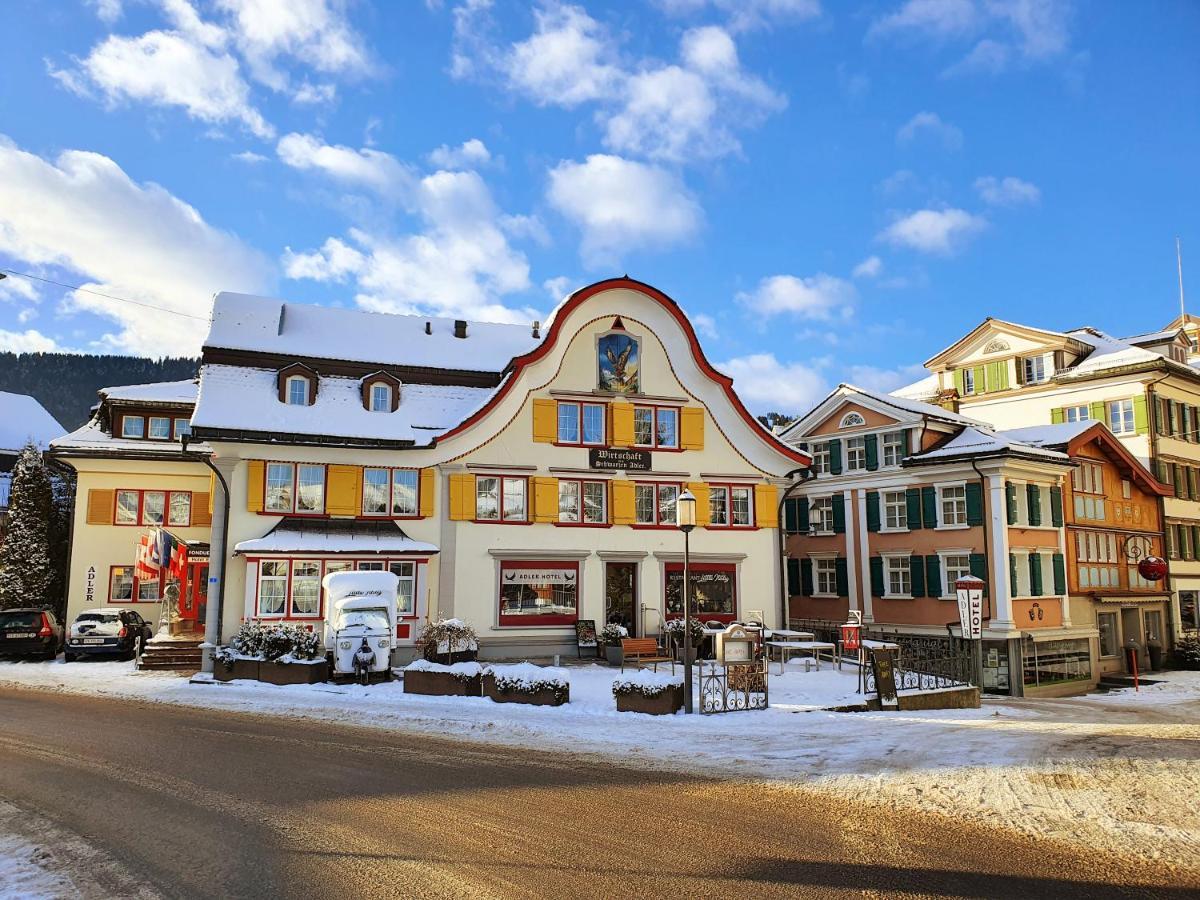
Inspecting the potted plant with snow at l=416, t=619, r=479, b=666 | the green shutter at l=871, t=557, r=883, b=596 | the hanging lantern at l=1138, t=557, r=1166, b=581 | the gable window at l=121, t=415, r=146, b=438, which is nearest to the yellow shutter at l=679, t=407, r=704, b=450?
the green shutter at l=871, t=557, r=883, b=596

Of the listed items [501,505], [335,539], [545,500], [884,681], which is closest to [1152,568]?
[884,681]

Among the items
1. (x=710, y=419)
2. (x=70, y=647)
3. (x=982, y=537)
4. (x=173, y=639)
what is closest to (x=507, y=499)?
(x=710, y=419)

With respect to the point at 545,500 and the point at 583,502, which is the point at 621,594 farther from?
the point at 545,500

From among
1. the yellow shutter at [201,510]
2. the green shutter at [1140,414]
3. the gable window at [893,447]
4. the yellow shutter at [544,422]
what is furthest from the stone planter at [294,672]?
the green shutter at [1140,414]

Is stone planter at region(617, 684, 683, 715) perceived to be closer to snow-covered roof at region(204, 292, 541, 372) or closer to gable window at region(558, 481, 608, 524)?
gable window at region(558, 481, 608, 524)

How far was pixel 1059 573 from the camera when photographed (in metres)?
31.8

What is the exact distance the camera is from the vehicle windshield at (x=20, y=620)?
83.9 ft

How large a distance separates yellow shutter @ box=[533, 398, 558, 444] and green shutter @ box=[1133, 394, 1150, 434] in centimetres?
2787

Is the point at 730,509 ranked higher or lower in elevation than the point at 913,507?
lower

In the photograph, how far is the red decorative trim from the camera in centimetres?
2755

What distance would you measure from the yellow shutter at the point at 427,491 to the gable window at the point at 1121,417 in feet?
103

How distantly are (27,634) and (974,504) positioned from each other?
29.4 meters

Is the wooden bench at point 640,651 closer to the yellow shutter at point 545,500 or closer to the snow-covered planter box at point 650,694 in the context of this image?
the yellow shutter at point 545,500

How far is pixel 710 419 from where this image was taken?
Result: 30.0 metres
